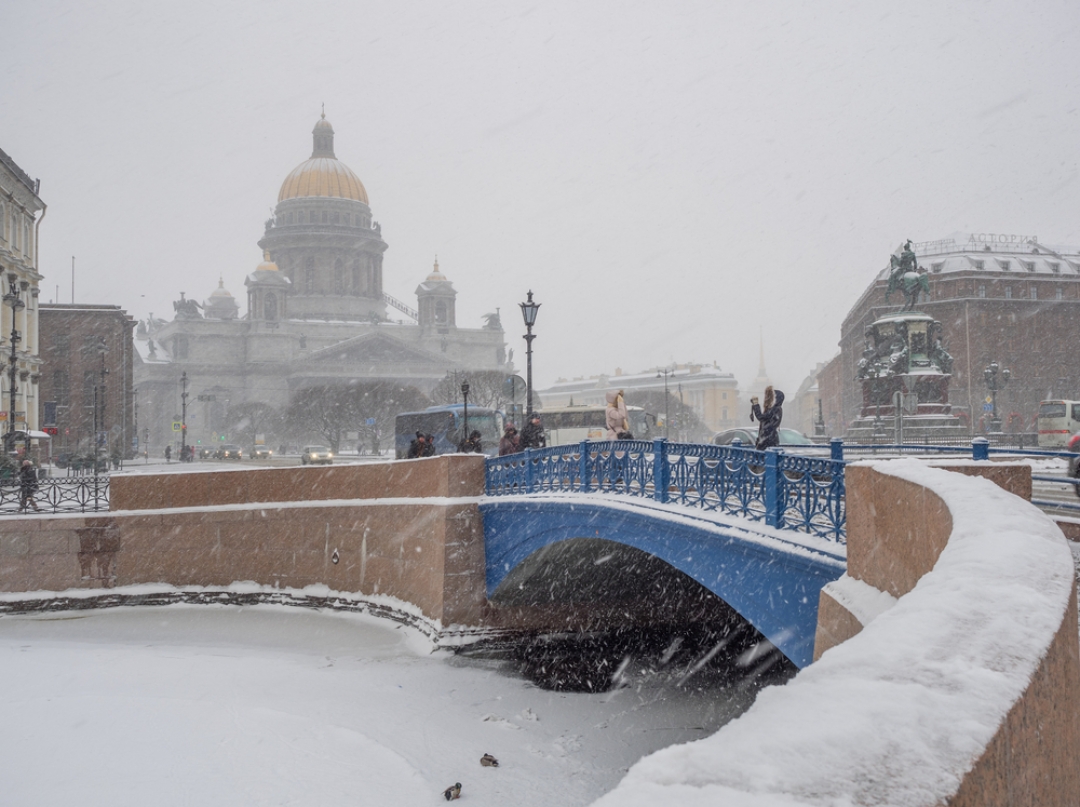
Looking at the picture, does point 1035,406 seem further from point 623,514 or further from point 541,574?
point 623,514

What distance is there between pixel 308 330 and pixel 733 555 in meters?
88.1

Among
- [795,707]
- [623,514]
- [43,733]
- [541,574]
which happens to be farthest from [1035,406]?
[795,707]

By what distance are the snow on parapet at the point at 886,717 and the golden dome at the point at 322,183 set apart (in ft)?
323

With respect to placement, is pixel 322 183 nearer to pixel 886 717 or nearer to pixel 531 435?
pixel 531 435

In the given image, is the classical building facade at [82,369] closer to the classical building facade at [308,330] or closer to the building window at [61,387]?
the building window at [61,387]

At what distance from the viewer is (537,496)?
47.4 feet

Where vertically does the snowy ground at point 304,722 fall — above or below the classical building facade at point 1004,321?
below

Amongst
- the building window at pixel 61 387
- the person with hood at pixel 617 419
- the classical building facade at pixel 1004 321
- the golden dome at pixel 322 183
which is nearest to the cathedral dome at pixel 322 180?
the golden dome at pixel 322 183

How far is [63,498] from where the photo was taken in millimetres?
20328

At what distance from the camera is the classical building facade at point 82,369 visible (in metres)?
55.3

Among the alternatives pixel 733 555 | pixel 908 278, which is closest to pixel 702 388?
pixel 908 278

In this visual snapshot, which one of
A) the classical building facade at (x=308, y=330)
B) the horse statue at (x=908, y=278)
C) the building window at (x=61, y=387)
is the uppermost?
the classical building facade at (x=308, y=330)

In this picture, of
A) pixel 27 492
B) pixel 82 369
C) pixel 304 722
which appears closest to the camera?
pixel 304 722

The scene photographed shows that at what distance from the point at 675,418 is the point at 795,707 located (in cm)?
7635
